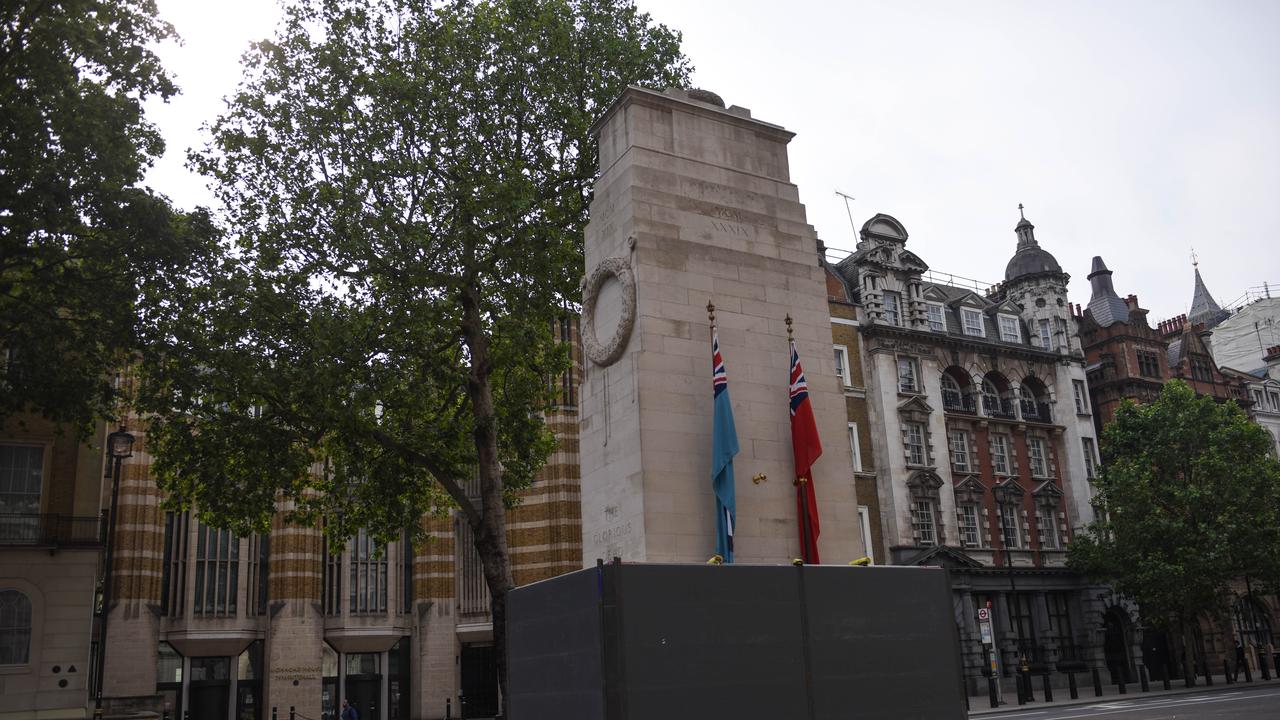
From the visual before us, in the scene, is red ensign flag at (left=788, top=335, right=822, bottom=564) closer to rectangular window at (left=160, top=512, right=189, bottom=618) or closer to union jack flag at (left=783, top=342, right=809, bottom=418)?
union jack flag at (left=783, top=342, right=809, bottom=418)

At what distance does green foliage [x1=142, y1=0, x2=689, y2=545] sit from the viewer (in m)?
21.4

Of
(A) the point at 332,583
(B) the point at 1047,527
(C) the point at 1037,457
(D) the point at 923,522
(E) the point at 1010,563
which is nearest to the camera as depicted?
(A) the point at 332,583

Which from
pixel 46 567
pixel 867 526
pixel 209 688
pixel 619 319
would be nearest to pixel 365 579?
pixel 209 688

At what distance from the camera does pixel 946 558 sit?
41.6m

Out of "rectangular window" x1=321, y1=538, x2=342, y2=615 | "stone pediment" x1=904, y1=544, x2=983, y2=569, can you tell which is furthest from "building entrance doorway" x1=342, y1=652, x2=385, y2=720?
"stone pediment" x1=904, y1=544, x2=983, y2=569

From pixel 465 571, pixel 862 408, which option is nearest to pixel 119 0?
pixel 465 571

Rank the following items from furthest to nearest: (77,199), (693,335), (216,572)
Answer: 1. (216,572)
2. (77,199)
3. (693,335)

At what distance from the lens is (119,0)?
20391 millimetres

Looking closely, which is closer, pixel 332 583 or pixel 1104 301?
pixel 332 583

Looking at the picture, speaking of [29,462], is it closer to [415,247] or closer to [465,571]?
[415,247]

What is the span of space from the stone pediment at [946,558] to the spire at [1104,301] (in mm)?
19738

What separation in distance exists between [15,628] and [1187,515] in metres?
41.4

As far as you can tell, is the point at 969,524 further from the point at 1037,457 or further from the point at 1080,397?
the point at 1080,397

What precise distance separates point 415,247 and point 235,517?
7.32m
